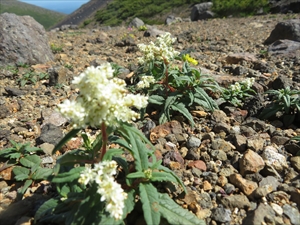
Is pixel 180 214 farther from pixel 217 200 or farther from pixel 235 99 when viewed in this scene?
pixel 235 99

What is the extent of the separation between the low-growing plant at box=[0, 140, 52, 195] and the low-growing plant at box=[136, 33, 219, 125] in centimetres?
185

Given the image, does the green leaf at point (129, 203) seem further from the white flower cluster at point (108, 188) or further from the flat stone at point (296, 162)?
the flat stone at point (296, 162)

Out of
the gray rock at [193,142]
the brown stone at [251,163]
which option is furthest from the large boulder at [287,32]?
the brown stone at [251,163]

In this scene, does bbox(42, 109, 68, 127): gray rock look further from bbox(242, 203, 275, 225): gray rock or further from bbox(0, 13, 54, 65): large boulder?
bbox(0, 13, 54, 65): large boulder

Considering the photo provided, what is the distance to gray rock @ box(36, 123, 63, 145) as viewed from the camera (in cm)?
418

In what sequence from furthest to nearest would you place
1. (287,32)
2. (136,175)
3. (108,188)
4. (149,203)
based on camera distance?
(287,32) < (136,175) < (149,203) < (108,188)

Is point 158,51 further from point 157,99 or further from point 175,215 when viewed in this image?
point 175,215

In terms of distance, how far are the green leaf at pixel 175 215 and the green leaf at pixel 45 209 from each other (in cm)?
100

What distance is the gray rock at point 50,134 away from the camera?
13.7 feet

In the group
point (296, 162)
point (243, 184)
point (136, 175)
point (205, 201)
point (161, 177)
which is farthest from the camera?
point (296, 162)

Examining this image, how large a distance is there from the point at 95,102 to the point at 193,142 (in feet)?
6.98

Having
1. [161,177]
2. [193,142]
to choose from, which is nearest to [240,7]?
[193,142]

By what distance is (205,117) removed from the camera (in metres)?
4.77

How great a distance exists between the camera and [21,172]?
3.39m
